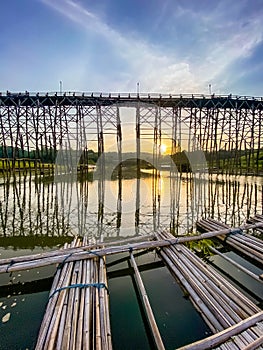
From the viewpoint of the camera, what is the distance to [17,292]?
4203 mm

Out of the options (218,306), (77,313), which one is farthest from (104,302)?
(218,306)

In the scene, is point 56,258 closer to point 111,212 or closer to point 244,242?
point 244,242

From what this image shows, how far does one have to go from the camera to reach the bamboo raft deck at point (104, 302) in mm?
2670

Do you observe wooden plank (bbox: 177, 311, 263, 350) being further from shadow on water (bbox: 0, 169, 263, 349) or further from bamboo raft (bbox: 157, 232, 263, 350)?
shadow on water (bbox: 0, 169, 263, 349)

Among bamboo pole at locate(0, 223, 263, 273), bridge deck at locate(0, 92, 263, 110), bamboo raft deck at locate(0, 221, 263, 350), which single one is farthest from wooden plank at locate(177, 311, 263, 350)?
bridge deck at locate(0, 92, 263, 110)

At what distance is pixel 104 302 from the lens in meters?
3.46

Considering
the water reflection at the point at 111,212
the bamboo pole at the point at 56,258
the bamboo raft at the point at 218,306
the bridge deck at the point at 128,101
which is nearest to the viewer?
the bamboo raft at the point at 218,306

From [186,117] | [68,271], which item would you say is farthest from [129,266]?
[186,117]

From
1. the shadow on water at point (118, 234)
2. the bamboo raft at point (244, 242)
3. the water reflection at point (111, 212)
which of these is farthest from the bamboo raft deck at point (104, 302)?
the water reflection at point (111, 212)

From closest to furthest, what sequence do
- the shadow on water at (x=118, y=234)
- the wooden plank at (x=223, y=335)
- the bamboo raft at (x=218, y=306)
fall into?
the wooden plank at (x=223, y=335) < the bamboo raft at (x=218, y=306) < the shadow on water at (x=118, y=234)

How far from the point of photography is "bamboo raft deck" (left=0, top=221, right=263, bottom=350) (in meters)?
2.67

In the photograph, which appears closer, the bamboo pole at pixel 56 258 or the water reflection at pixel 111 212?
the bamboo pole at pixel 56 258

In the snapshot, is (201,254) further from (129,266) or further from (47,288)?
(47,288)

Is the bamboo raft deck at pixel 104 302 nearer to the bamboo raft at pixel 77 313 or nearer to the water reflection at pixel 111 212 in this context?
the bamboo raft at pixel 77 313
